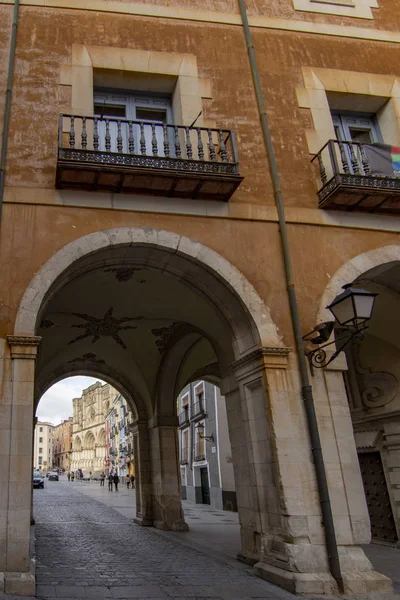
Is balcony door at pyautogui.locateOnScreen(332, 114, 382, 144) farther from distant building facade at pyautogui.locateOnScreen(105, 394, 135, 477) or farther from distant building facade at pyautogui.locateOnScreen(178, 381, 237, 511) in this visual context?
distant building facade at pyautogui.locateOnScreen(105, 394, 135, 477)

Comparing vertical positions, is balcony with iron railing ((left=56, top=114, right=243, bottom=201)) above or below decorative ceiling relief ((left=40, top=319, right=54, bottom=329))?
above

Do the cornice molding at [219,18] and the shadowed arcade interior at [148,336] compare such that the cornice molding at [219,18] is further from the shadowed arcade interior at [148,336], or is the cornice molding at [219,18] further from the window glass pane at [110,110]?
the shadowed arcade interior at [148,336]

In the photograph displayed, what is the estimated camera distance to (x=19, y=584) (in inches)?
202

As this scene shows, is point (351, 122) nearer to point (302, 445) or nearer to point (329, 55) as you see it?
point (329, 55)

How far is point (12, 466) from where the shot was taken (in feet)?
18.2

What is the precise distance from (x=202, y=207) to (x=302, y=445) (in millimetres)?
3650

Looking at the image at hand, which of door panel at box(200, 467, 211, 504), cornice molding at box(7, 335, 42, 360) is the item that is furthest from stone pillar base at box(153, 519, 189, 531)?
door panel at box(200, 467, 211, 504)

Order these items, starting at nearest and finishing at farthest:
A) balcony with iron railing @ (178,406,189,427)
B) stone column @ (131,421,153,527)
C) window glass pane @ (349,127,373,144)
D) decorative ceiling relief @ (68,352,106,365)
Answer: window glass pane @ (349,127,373,144), stone column @ (131,421,153,527), decorative ceiling relief @ (68,352,106,365), balcony with iron railing @ (178,406,189,427)

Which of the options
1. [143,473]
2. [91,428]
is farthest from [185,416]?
[91,428]

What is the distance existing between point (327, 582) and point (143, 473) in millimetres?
8471

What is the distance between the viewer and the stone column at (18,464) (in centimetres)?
527

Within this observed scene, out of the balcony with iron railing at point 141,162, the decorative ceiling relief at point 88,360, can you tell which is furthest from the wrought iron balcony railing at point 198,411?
the balcony with iron railing at point 141,162

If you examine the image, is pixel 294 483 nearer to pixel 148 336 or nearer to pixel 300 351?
pixel 300 351

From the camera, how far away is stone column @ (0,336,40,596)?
5266 millimetres
